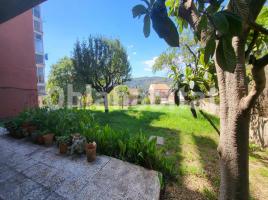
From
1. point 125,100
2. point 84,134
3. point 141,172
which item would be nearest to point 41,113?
point 84,134

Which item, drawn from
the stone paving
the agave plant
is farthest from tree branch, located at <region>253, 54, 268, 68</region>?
the stone paving

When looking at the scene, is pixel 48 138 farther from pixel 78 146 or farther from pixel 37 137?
pixel 78 146

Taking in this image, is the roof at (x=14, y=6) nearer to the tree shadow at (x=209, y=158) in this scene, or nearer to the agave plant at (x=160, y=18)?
the agave plant at (x=160, y=18)

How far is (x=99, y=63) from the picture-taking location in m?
9.83

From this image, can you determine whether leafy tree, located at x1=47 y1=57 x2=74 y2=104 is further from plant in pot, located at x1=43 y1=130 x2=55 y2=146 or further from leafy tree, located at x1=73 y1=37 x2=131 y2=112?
plant in pot, located at x1=43 y1=130 x2=55 y2=146

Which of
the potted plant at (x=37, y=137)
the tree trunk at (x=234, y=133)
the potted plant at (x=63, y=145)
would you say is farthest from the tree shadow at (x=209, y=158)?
the potted plant at (x=37, y=137)

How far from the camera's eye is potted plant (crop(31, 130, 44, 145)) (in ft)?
12.4

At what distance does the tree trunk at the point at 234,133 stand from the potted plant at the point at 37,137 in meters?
3.86

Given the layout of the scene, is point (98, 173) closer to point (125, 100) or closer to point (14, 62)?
point (14, 62)

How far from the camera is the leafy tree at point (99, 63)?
384 inches

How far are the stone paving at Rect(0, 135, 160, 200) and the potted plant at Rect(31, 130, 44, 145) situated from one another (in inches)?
19.1

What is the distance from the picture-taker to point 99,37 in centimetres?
1020

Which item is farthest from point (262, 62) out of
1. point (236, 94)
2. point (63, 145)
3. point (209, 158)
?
point (63, 145)

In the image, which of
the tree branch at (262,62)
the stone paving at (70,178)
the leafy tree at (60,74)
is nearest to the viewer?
the tree branch at (262,62)
